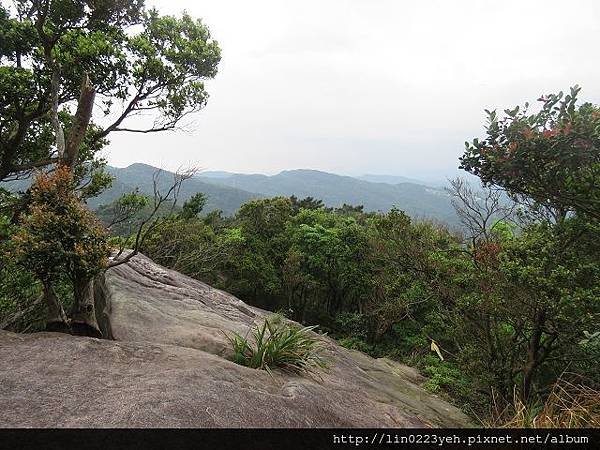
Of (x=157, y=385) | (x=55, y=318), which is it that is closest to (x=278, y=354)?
(x=157, y=385)

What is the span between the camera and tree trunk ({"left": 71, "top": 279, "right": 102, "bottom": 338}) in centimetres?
646

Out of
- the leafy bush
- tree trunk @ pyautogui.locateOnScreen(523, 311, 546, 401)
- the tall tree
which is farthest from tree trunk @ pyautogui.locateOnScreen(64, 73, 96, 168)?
tree trunk @ pyautogui.locateOnScreen(523, 311, 546, 401)

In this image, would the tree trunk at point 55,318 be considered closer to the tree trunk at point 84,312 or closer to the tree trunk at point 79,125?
the tree trunk at point 84,312

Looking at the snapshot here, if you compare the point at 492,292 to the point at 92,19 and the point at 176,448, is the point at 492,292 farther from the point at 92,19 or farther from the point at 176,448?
the point at 92,19

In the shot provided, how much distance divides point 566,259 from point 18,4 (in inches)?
512

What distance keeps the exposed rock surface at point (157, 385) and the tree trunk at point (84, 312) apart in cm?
32

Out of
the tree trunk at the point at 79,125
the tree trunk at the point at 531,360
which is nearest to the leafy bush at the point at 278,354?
the tree trunk at the point at 79,125

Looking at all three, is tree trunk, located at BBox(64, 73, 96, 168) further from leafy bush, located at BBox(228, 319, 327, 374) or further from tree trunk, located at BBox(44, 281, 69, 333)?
leafy bush, located at BBox(228, 319, 327, 374)

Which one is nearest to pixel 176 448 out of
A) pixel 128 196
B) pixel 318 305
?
pixel 128 196

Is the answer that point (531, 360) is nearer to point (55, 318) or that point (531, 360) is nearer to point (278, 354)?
point (278, 354)

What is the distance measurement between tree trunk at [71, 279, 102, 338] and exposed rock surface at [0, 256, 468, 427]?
1.06ft

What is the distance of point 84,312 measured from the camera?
21.6 ft

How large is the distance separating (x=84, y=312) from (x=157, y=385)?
310cm

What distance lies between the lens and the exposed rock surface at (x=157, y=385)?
12.4ft
